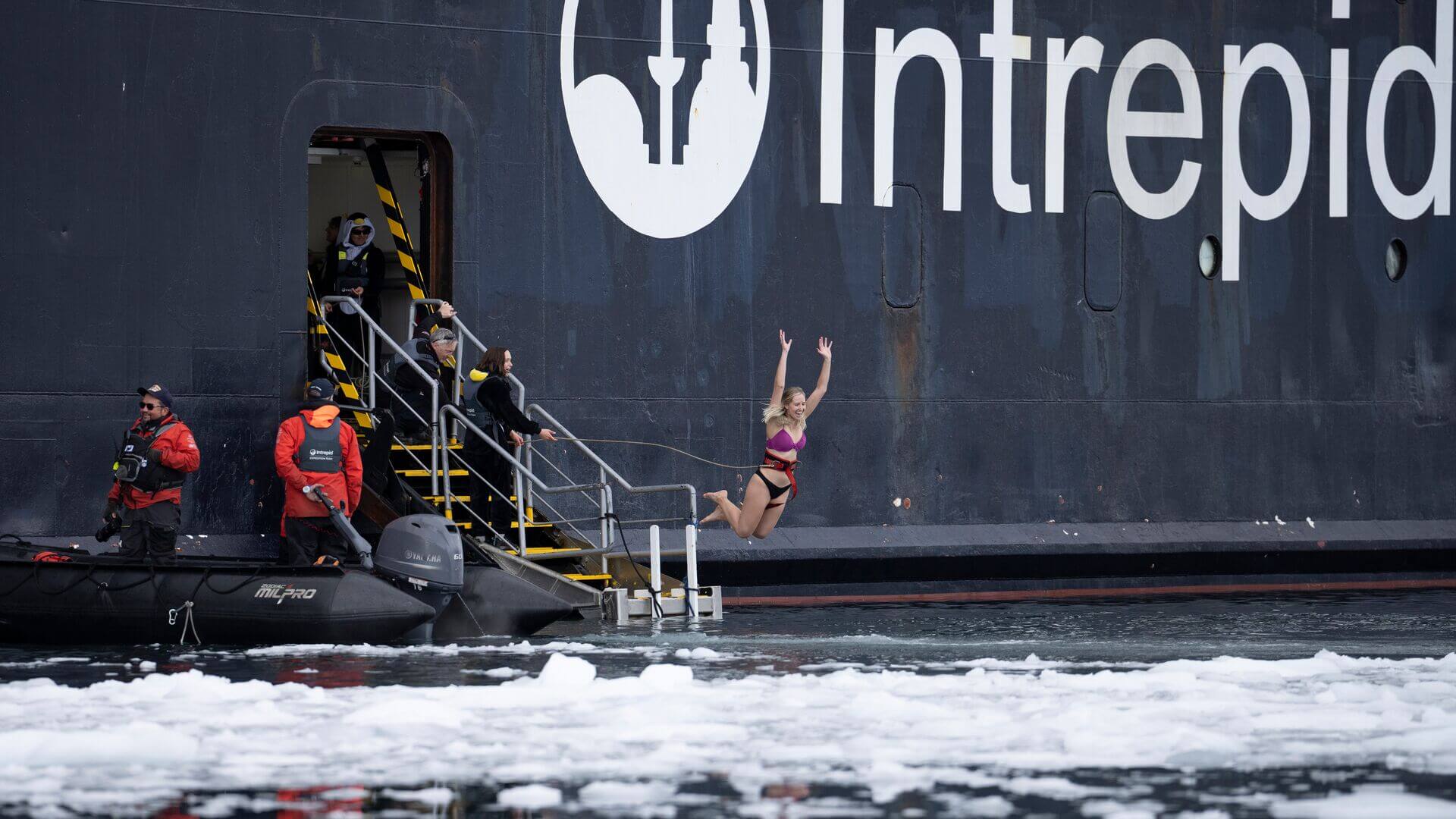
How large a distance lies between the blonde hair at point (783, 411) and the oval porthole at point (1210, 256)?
4.47 metres

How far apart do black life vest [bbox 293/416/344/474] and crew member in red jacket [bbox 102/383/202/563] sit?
0.65m

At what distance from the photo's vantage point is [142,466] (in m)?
11.6

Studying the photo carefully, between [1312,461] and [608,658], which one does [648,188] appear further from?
[1312,461]

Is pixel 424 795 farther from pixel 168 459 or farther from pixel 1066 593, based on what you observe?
pixel 1066 593

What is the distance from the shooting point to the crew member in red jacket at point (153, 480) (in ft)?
38.2

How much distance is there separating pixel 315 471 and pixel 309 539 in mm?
474

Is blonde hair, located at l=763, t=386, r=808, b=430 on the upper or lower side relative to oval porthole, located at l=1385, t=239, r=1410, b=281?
lower

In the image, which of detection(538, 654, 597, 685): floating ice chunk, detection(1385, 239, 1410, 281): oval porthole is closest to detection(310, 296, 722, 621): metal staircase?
detection(538, 654, 597, 685): floating ice chunk

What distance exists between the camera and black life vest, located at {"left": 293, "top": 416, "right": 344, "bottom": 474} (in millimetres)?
11922

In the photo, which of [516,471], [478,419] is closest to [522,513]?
[516,471]

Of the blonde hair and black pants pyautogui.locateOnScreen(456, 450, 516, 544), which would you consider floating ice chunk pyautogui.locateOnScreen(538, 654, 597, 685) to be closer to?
the blonde hair

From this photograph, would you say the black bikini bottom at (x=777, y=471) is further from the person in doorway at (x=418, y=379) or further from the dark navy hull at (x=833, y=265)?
the person in doorway at (x=418, y=379)

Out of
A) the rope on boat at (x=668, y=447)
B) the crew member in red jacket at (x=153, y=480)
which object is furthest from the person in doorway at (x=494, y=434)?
the crew member in red jacket at (x=153, y=480)

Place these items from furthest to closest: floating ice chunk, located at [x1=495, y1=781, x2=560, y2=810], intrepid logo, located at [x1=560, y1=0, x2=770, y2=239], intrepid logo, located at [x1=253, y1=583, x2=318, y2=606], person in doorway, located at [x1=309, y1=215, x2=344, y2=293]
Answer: person in doorway, located at [x1=309, y1=215, x2=344, y2=293] < intrepid logo, located at [x1=560, y1=0, x2=770, y2=239] < intrepid logo, located at [x1=253, y1=583, x2=318, y2=606] < floating ice chunk, located at [x1=495, y1=781, x2=560, y2=810]
